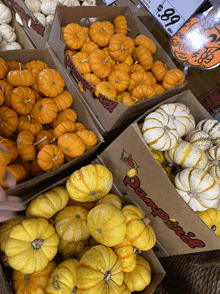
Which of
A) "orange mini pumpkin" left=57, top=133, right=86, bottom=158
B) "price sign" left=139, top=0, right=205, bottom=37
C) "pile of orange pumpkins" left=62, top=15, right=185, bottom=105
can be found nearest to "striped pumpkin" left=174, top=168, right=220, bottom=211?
"orange mini pumpkin" left=57, top=133, right=86, bottom=158

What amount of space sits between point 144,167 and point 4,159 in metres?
0.88

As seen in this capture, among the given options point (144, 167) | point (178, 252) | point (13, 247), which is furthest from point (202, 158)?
point (13, 247)

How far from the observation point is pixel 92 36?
2.20 meters

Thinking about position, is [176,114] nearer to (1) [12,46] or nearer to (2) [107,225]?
(2) [107,225]

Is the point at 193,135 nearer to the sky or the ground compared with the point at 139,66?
nearer to the ground

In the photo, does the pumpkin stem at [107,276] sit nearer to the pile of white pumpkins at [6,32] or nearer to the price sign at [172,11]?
the price sign at [172,11]

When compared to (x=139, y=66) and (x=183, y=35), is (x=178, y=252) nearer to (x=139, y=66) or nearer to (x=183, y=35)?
(x=139, y=66)

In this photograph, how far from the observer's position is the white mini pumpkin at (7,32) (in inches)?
95.9

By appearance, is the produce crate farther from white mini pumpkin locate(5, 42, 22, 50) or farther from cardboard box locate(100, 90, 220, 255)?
white mini pumpkin locate(5, 42, 22, 50)

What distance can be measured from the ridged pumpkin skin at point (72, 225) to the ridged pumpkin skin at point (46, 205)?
0.29 feet

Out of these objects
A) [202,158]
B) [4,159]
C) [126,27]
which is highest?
[126,27]

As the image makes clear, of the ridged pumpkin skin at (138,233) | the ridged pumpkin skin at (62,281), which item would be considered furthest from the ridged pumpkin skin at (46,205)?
the ridged pumpkin skin at (138,233)

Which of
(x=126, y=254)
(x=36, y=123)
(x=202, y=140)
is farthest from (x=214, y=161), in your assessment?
(x=36, y=123)

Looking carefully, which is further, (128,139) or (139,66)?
(139,66)
